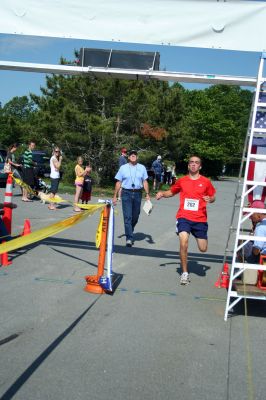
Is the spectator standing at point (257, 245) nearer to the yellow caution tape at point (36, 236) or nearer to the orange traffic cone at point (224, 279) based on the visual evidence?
the orange traffic cone at point (224, 279)

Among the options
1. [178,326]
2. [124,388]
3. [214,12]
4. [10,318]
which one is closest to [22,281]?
[10,318]

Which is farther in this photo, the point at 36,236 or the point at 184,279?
the point at 184,279

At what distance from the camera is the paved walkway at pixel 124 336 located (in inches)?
150

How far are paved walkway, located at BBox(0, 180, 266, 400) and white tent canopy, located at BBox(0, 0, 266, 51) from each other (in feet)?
10.8

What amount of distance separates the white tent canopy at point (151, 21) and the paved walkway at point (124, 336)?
328 centimetres

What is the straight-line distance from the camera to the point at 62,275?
23.6ft

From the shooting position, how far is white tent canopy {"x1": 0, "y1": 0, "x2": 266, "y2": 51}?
6.05 m

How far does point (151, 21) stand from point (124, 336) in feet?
12.7

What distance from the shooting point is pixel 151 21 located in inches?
245

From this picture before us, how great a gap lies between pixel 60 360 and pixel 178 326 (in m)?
1.50

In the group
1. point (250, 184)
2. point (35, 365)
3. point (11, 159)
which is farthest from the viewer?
point (11, 159)

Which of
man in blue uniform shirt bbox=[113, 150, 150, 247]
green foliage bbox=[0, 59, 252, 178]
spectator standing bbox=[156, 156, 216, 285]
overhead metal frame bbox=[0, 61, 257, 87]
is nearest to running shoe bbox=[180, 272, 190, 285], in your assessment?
spectator standing bbox=[156, 156, 216, 285]

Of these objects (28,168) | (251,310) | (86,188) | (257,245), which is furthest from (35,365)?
(28,168)

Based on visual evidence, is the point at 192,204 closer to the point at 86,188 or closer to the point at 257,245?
the point at 257,245
